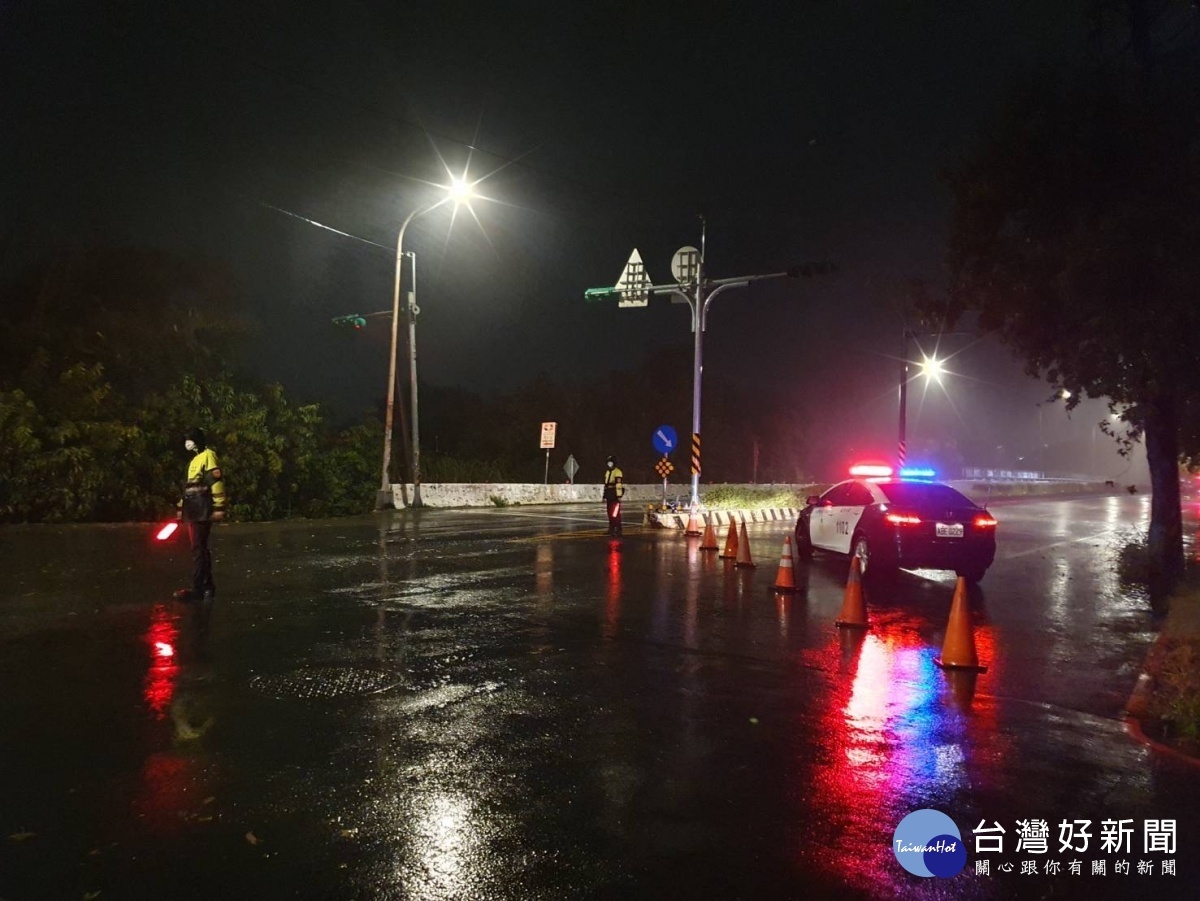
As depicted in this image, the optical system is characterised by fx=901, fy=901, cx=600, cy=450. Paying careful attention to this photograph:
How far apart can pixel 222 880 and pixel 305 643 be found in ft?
14.6

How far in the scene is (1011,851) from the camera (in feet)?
13.3

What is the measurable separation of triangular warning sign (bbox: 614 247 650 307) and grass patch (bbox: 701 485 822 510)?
7.15 m

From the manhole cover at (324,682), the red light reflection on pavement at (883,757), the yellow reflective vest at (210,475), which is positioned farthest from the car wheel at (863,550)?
the yellow reflective vest at (210,475)

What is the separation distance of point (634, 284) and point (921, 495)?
36.8 ft

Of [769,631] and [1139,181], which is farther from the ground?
[1139,181]

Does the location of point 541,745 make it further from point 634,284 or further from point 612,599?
point 634,284

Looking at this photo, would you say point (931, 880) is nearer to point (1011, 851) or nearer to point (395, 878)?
point (1011, 851)

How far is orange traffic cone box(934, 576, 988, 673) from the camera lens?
7.62m

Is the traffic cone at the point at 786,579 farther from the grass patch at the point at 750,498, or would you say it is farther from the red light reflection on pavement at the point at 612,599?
the grass patch at the point at 750,498

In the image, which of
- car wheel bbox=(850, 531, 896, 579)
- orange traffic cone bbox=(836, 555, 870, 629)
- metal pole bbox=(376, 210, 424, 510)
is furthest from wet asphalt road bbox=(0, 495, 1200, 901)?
metal pole bbox=(376, 210, 424, 510)

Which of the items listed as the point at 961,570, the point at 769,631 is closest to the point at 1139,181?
the point at 961,570


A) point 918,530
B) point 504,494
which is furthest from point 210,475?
point 504,494

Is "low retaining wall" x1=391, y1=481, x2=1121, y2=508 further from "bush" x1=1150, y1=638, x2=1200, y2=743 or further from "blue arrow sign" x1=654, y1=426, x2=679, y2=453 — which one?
"bush" x1=1150, y1=638, x2=1200, y2=743

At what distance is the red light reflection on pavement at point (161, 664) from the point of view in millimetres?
Result: 5984
